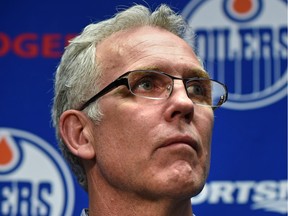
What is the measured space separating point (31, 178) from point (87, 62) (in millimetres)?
874

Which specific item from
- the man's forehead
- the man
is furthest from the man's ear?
the man's forehead

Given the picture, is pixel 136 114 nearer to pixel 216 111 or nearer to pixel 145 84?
pixel 145 84

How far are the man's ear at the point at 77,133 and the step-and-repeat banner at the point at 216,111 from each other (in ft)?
2.50

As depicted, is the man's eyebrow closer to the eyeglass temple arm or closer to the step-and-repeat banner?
the eyeglass temple arm

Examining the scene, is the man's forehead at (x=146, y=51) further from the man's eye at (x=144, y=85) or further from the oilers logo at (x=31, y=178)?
the oilers logo at (x=31, y=178)

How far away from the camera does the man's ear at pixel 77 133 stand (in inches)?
76.0

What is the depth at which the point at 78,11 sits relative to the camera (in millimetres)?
2836

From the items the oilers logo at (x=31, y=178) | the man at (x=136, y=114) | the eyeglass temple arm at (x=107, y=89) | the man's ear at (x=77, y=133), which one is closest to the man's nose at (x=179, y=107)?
the man at (x=136, y=114)

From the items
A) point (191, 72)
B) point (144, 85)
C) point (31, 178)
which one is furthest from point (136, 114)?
point (31, 178)

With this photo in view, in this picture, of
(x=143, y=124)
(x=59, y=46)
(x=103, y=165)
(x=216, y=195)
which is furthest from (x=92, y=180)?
(x=59, y=46)

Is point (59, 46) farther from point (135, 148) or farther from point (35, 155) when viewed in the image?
point (135, 148)

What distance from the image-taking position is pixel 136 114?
5.93ft

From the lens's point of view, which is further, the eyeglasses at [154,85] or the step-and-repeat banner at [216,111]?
the step-and-repeat banner at [216,111]

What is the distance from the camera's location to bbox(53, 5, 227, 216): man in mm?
1773
